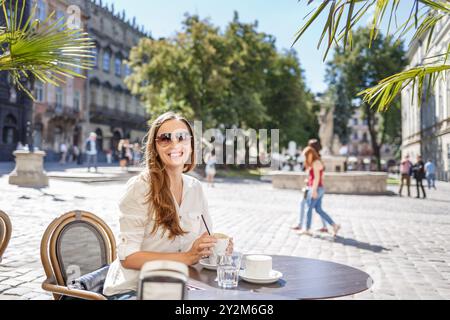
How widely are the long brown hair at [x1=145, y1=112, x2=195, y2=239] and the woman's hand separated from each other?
12 centimetres

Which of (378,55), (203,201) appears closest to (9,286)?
(203,201)

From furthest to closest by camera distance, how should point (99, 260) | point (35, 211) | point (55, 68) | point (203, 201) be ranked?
point (35, 211) → point (55, 68) → point (99, 260) → point (203, 201)

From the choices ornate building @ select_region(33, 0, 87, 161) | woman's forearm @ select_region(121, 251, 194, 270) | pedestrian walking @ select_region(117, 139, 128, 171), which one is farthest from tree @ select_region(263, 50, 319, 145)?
woman's forearm @ select_region(121, 251, 194, 270)

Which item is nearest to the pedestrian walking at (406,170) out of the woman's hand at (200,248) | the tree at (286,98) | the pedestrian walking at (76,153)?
the woman's hand at (200,248)

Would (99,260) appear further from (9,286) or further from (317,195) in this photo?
(317,195)

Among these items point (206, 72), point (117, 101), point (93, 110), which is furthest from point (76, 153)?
point (117, 101)

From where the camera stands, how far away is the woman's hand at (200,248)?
2182 mm

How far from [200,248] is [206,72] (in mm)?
25466

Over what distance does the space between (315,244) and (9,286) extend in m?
4.51

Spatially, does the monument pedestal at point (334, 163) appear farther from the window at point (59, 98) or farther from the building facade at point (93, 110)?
the window at point (59, 98)

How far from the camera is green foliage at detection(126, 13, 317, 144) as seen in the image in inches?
1042
